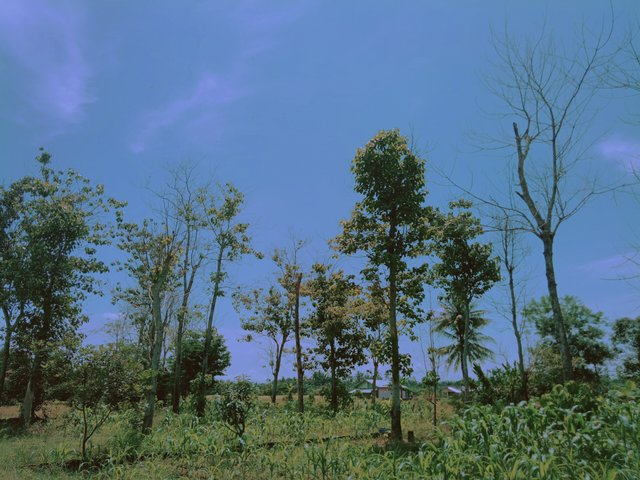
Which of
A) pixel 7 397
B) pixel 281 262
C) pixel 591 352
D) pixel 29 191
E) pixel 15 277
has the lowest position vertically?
pixel 7 397

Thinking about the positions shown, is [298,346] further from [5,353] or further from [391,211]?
[5,353]

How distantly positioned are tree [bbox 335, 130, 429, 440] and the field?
5.50 meters

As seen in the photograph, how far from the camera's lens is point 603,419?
689 centimetres

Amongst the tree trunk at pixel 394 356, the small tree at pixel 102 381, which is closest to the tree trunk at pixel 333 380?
the tree trunk at pixel 394 356

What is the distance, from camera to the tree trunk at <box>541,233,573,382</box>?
34.0 ft

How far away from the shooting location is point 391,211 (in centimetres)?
1488

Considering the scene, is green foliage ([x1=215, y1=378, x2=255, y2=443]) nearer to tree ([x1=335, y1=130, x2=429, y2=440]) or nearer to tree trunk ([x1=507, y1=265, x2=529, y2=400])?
tree ([x1=335, y1=130, x2=429, y2=440])

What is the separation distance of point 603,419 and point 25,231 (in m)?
27.3

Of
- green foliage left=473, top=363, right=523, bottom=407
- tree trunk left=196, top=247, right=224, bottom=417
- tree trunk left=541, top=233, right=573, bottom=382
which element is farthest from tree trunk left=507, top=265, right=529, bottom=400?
tree trunk left=196, top=247, right=224, bottom=417

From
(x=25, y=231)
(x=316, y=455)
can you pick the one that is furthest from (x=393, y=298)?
(x=25, y=231)

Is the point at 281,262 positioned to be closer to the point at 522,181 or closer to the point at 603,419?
the point at 522,181

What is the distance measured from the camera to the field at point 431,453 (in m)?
5.84

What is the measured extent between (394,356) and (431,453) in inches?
283

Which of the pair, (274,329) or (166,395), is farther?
(166,395)
